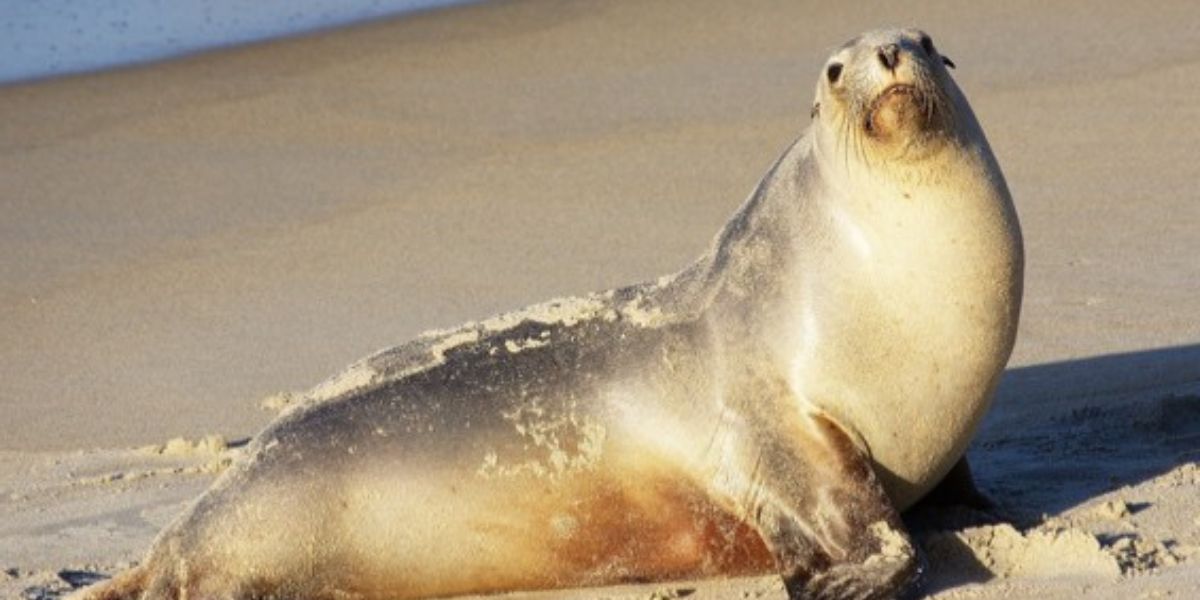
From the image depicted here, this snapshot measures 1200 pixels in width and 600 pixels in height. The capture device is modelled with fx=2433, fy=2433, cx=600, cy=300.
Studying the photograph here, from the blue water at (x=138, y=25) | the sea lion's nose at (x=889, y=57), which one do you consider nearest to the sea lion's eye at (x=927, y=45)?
the sea lion's nose at (x=889, y=57)

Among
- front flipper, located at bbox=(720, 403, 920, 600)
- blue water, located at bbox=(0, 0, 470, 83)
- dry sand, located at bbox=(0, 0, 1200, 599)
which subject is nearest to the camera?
front flipper, located at bbox=(720, 403, 920, 600)

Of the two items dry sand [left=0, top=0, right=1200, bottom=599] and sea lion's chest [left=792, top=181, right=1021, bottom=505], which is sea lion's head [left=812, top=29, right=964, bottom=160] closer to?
sea lion's chest [left=792, top=181, right=1021, bottom=505]

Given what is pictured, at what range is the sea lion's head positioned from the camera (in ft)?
16.7

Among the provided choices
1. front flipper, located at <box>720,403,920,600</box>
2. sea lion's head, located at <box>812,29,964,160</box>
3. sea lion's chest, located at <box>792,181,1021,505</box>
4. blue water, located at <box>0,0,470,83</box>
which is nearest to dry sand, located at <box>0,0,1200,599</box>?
front flipper, located at <box>720,403,920,600</box>

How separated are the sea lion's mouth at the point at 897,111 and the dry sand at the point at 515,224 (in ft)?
2.97

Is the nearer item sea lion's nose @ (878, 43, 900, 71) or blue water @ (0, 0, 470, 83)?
sea lion's nose @ (878, 43, 900, 71)

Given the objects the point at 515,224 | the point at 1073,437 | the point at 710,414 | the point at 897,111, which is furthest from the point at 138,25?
the point at 897,111

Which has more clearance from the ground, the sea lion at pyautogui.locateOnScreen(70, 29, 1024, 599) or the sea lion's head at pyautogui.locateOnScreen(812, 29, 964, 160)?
the sea lion's head at pyautogui.locateOnScreen(812, 29, 964, 160)

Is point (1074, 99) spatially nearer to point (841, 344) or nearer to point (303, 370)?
point (303, 370)

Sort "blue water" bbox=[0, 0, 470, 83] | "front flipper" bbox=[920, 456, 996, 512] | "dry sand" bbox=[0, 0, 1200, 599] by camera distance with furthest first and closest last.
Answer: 1. "blue water" bbox=[0, 0, 470, 83]
2. "dry sand" bbox=[0, 0, 1200, 599]
3. "front flipper" bbox=[920, 456, 996, 512]

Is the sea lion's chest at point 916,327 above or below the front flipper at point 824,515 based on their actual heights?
above

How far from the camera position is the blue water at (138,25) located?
14.1m

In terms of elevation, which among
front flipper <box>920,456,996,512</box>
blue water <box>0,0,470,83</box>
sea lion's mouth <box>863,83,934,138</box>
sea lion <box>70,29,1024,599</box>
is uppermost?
blue water <box>0,0,470,83</box>

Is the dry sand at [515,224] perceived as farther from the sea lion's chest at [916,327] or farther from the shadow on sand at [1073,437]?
the sea lion's chest at [916,327]
